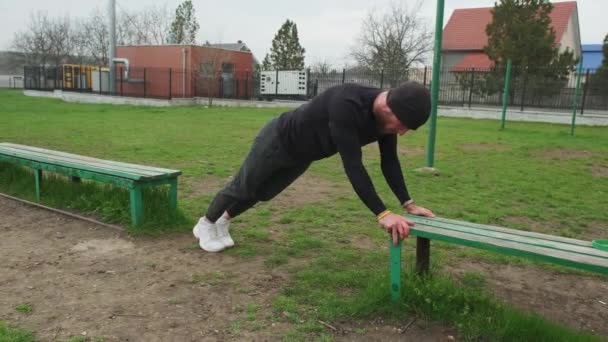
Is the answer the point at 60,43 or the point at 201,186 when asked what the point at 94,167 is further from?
the point at 60,43

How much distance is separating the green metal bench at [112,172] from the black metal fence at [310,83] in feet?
58.8

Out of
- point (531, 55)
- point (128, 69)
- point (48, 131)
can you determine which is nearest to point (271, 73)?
point (128, 69)

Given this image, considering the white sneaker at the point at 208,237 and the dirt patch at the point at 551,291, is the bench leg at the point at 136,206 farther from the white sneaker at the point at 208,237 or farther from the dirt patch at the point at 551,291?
the dirt patch at the point at 551,291

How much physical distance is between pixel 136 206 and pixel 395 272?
2360 mm

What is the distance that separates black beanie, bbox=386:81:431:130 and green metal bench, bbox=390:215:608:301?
60 centimetres

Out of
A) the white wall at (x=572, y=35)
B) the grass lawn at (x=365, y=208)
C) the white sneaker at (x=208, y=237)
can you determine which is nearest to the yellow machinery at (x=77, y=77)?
the grass lawn at (x=365, y=208)

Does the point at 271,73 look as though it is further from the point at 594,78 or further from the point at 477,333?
the point at 477,333

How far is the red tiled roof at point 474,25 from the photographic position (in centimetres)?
3838

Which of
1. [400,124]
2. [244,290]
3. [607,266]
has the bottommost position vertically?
[244,290]

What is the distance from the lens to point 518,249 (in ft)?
8.08

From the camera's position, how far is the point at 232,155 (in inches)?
354

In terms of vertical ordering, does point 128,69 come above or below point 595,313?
above

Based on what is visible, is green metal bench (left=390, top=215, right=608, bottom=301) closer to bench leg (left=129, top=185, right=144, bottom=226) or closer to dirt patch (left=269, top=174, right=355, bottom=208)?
bench leg (left=129, top=185, right=144, bottom=226)

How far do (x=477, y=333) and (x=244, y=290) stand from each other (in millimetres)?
1388
